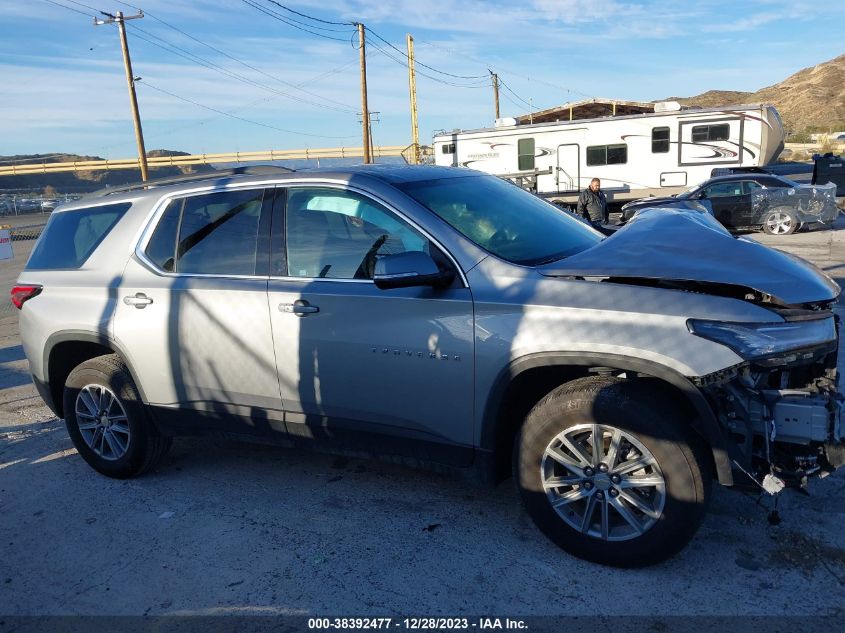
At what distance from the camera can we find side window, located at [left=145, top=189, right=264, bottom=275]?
155 inches

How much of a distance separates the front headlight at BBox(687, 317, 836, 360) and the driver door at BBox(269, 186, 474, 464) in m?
1.02

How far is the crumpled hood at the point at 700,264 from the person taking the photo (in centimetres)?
296

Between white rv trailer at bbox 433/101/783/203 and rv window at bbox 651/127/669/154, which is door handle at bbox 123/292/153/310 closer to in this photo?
white rv trailer at bbox 433/101/783/203

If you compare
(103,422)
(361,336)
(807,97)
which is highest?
(807,97)

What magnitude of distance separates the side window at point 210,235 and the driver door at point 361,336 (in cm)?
21

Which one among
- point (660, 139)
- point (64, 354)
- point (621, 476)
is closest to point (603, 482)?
point (621, 476)

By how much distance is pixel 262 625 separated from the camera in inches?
115

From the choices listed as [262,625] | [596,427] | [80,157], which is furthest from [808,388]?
[80,157]

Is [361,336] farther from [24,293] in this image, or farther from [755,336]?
[24,293]

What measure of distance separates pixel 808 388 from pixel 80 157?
339 ft

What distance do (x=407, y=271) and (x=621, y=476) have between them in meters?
1.31

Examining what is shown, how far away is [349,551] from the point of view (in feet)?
Answer: 11.3

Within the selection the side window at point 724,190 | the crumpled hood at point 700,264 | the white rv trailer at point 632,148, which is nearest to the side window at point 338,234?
the crumpled hood at point 700,264

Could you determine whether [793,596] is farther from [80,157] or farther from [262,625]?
[80,157]
